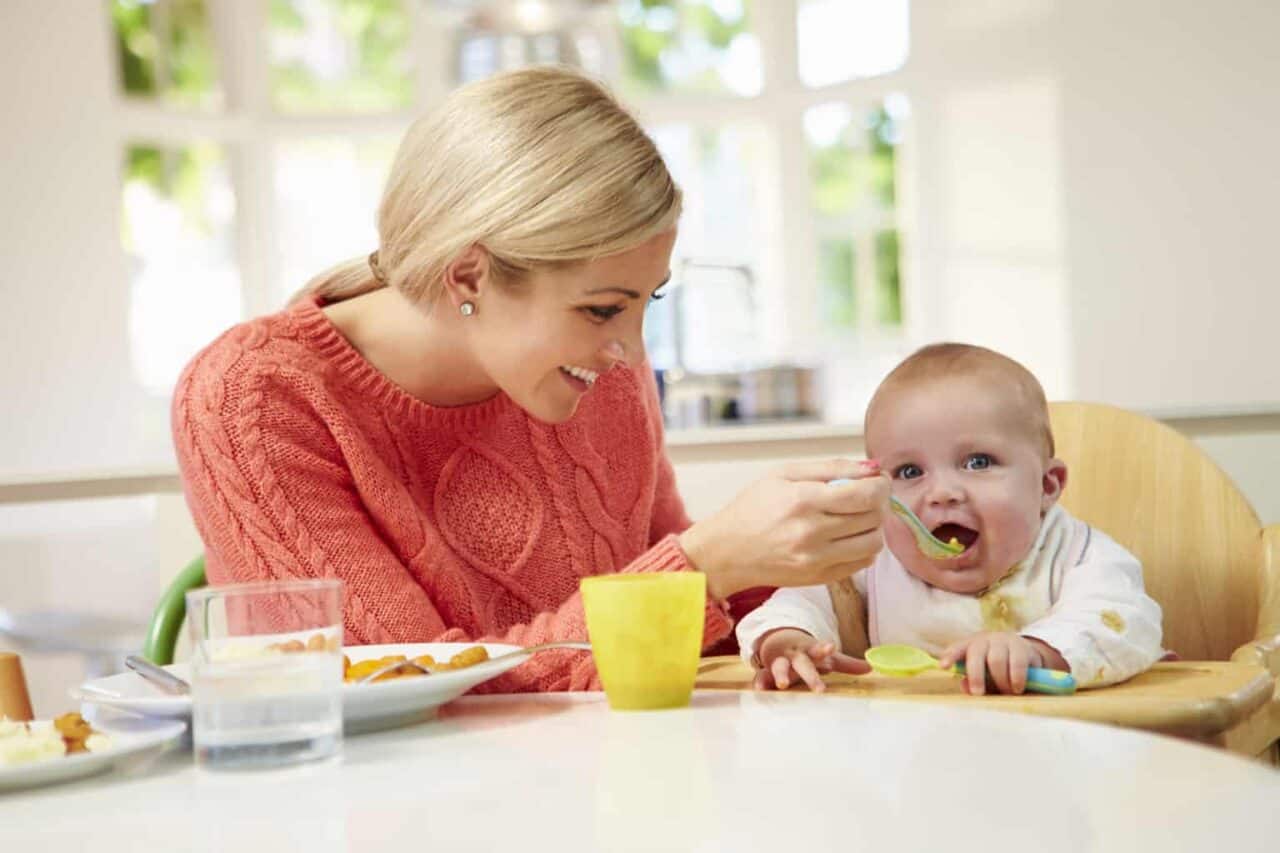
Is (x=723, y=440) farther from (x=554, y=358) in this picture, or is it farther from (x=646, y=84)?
(x=646, y=84)

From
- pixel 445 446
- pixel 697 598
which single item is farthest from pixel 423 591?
pixel 697 598

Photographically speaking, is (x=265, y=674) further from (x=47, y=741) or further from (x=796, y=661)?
(x=796, y=661)

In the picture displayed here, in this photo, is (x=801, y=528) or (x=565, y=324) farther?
(x=565, y=324)

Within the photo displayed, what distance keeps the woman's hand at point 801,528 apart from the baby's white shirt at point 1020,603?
2.6 inches

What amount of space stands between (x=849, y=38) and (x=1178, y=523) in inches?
209

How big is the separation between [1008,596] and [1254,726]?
24 centimetres

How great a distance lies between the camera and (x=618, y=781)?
759 millimetres

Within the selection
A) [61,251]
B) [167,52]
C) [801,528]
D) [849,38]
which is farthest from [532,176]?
[849,38]

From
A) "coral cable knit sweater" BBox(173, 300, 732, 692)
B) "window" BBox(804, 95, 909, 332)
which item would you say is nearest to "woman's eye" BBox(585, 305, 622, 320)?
"coral cable knit sweater" BBox(173, 300, 732, 692)

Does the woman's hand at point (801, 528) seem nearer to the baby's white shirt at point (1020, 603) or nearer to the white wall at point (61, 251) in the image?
the baby's white shirt at point (1020, 603)

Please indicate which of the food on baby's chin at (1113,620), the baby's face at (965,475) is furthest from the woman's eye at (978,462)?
the food on baby's chin at (1113,620)

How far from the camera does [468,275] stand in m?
1.50

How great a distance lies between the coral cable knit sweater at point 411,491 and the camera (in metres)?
1.33

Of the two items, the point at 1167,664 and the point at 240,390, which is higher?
the point at 240,390
